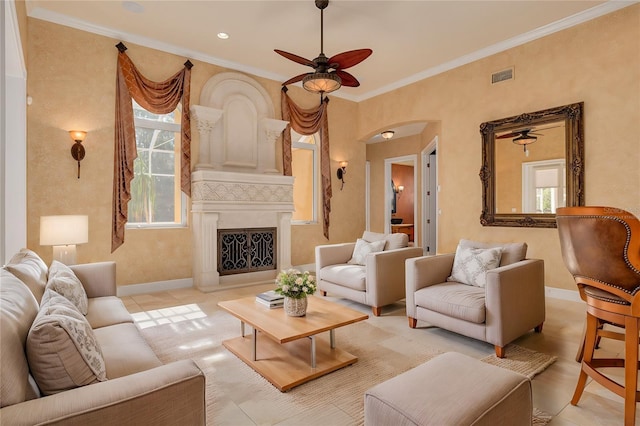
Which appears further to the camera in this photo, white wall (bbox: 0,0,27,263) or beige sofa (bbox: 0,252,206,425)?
white wall (bbox: 0,0,27,263)

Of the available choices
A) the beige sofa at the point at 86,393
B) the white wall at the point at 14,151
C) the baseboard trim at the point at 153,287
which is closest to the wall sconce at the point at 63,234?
the white wall at the point at 14,151

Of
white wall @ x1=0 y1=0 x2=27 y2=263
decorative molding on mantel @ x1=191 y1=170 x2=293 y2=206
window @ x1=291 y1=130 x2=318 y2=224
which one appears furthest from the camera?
window @ x1=291 y1=130 x2=318 y2=224

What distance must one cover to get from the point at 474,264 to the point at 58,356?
10.2 ft

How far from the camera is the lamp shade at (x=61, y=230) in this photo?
10.8 ft

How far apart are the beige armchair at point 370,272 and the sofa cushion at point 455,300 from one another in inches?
22.1

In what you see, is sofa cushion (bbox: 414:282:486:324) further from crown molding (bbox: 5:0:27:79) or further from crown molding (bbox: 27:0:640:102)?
crown molding (bbox: 5:0:27:79)

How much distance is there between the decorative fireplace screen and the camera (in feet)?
17.2

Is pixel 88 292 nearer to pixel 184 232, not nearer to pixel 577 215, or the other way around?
pixel 184 232

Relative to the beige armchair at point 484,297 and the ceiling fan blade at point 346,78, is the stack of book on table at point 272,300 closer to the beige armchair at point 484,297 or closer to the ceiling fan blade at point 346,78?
the beige armchair at point 484,297

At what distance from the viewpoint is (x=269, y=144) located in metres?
5.85

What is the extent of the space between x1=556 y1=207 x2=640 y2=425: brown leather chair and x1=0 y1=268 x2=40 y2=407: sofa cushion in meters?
2.51

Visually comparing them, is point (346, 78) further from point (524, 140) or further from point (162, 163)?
point (162, 163)

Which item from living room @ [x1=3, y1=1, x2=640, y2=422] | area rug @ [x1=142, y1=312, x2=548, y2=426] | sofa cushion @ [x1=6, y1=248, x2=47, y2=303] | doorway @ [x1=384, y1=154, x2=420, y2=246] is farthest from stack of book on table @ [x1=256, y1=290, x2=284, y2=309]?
doorway @ [x1=384, y1=154, x2=420, y2=246]

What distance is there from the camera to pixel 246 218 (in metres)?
5.41
